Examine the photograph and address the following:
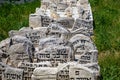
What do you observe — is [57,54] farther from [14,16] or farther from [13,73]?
[14,16]

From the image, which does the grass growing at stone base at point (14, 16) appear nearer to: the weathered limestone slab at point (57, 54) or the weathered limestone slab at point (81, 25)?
the weathered limestone slab at point (81, 25)

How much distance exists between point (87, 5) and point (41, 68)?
482cm

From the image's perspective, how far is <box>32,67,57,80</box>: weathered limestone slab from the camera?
6516 mm

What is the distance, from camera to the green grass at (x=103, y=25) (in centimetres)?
798

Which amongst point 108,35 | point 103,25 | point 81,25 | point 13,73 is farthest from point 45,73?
point 103,25

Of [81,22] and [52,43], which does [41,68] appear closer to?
[52,43]

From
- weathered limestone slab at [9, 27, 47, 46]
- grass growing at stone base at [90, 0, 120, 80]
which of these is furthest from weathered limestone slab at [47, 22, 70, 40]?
grass growing at stone base at [90, 0, 120, 80]

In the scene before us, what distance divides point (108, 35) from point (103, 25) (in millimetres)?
1083

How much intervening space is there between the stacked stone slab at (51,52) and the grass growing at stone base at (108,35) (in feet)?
1.43

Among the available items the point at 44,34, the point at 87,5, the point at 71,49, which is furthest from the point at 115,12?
the point at 71,49

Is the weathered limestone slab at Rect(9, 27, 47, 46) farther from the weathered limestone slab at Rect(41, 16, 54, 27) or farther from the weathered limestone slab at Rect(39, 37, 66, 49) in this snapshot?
the weathered limestone slab at Rect(41, 16, 54, 27)

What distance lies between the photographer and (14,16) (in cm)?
1205

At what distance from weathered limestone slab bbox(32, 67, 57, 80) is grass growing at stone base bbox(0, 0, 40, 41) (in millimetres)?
3833

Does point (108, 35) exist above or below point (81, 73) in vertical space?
above
